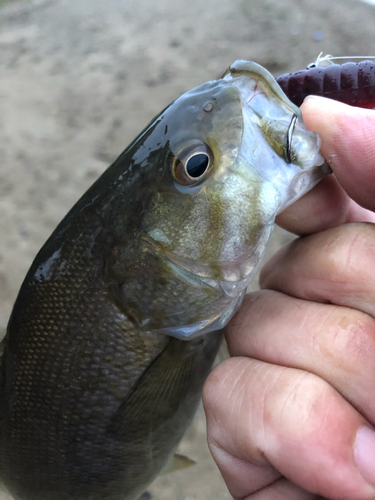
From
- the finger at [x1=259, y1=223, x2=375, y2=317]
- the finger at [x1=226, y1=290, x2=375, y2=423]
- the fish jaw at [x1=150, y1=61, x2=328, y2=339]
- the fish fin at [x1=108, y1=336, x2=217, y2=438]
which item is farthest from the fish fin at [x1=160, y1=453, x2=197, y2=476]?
the fish jaw at [x1=150, y1=61, x2=328, y2=339]

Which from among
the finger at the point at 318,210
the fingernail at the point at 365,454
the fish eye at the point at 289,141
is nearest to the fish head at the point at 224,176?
the fish eye at the point at 289,141

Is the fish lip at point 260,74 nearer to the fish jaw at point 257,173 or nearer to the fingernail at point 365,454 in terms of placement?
the fish jaw at point 257,173

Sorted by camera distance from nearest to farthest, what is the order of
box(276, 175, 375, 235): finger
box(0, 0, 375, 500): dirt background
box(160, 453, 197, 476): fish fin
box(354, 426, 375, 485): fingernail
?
box(354, 426, 375, 485): fingernail, box(276, 175, 375, 235): finger, box(160, 453, 197, 476): fish fin, box(0, 0, 375, 500): dirt background

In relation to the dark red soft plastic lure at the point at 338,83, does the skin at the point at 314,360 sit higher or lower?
lower

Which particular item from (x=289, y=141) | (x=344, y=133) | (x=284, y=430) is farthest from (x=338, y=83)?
(x=284, y=430)

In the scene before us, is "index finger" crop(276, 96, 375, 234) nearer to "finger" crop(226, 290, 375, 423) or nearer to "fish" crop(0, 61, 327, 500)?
"fish" crop(0, 61, 327, 500)

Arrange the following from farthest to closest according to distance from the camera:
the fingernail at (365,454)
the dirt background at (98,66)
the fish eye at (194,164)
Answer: the dirt background at (98,66), the fish eye at (194,164), the fingernail at (365,454)

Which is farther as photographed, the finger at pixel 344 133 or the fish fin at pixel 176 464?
the fish fin at pixel 176 464
